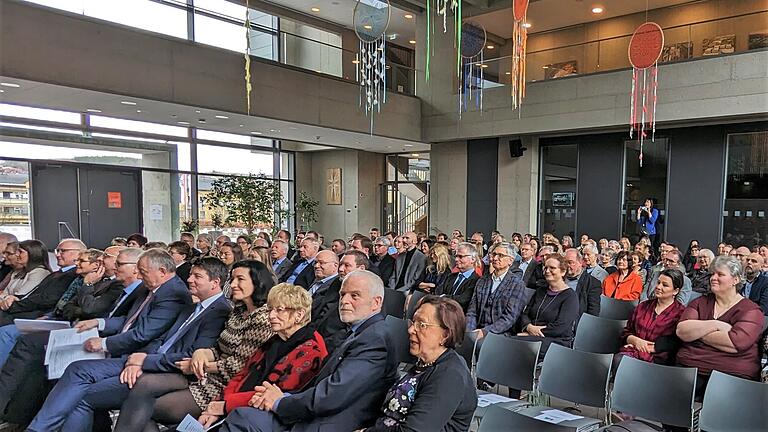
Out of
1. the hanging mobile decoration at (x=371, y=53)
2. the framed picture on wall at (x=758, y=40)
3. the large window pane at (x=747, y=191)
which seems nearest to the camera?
the hanging mobile decoration at (x=371, y=53)

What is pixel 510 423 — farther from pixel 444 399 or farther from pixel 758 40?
pixel 758 40

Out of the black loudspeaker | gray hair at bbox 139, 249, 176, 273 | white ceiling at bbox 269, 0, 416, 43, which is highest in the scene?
white ceiling at bbox 269, 0, 416, 43

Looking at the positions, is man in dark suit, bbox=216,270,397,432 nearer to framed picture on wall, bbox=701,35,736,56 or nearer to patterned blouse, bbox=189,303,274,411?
patterned blouse, bbox=189,303,274,411

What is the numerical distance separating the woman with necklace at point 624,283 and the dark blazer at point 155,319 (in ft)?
13.6

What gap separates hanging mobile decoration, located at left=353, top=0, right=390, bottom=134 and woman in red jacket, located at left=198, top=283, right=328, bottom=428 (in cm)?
419

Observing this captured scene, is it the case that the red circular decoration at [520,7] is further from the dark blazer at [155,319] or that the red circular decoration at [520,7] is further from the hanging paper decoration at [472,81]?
the hanging paper decoration at [472,81]

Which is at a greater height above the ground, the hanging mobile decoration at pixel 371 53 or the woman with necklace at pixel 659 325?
the hanging mobile decoration at pixel 371 53

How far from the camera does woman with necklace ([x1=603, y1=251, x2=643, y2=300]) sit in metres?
5.07

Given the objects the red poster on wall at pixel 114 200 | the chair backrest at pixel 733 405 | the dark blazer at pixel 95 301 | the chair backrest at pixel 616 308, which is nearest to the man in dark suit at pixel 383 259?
the chair backrest at pixel 616 308

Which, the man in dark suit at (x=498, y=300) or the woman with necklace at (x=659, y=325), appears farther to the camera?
the man in dark suit at (x=498, y=300)

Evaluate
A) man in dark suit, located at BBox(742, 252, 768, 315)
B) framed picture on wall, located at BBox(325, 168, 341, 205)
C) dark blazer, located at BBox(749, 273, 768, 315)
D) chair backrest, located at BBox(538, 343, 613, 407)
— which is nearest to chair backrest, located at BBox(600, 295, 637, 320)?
man in dark suit, located at BBox(742, 252, 768, 315)

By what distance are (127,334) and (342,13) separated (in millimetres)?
11656

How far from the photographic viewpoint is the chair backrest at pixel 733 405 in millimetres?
2426

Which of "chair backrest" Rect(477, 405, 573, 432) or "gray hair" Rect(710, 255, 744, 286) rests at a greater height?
"gray hair" Rect(710, 255, 744, 286)
